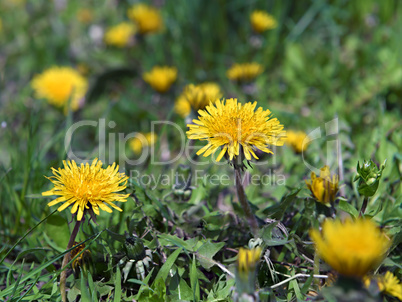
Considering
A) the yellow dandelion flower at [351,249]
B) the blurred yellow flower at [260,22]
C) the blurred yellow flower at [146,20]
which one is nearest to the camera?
the yellow dandelion flower at [351,249]

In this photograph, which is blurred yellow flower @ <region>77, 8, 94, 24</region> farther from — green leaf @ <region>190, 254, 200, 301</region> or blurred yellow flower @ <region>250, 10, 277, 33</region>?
green leaf @ <region>190, 254, 200, 301</region>

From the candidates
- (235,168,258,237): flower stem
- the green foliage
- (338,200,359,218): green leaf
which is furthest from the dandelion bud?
(235,168,258,237): flower stem

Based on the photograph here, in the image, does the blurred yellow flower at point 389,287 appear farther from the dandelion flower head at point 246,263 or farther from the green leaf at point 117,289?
the green leaf at point 117,289

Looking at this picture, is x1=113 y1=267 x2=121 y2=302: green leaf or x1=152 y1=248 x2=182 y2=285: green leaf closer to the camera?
x1=113 y1=267 x2=121 y2=302: green leaf

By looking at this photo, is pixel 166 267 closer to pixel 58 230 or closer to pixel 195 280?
pixel 195 280

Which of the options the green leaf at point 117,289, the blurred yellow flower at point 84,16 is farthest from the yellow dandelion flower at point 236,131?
the blurred yellow flower at point 84,16

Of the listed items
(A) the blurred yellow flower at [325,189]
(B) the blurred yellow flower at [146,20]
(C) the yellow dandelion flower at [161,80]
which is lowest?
(A) the blurred yellow flower at [325,189]

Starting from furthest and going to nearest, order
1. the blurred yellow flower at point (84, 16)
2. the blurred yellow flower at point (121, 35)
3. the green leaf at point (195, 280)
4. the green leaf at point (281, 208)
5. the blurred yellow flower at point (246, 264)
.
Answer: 1. the blurred yellow flower at point (84, 16)
2. the blurred yellow flower at point (121, 35)
3. the green leaf at point (281, 208)
4. the green leaf at point (195, 280)
5. the blurred yellow flower at point (246, 264)
